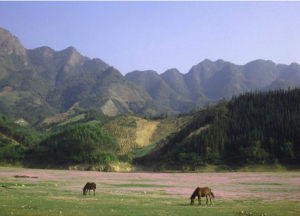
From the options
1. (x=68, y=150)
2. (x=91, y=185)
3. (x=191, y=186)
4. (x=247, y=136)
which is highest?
(x=247, y=136)

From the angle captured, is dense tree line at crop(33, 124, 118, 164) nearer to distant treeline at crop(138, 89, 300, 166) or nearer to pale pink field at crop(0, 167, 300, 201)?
distant treeline at crop(138, 89, 300, 166)

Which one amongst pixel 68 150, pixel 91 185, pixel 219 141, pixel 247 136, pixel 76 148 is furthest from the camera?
pixel 76 148

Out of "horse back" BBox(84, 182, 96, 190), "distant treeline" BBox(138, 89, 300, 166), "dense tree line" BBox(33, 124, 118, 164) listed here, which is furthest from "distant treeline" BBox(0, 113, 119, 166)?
"horse back" BBox(84, 182, 96, 190)

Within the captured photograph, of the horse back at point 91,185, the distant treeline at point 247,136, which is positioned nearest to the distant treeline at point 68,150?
the distant treeline at point 247,136

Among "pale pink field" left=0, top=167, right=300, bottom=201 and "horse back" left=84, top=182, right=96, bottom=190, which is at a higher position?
"horse back" left=84, top=182, right=96, bottom=190

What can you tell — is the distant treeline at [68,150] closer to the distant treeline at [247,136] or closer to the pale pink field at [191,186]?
the distant treeline at [247,136]

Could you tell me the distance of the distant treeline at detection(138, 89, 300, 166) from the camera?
88312 millimetres

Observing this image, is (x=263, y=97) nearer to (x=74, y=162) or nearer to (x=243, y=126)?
(x=243, y=126)

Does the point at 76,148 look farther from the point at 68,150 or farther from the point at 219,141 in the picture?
the point at 219,141

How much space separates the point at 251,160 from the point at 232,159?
604 centimetres

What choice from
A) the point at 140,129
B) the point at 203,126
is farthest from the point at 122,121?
the point at 203,126

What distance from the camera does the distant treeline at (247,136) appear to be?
290ft

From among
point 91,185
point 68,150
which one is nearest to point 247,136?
point 68,150

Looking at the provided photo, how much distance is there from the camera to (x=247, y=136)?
96.0m
